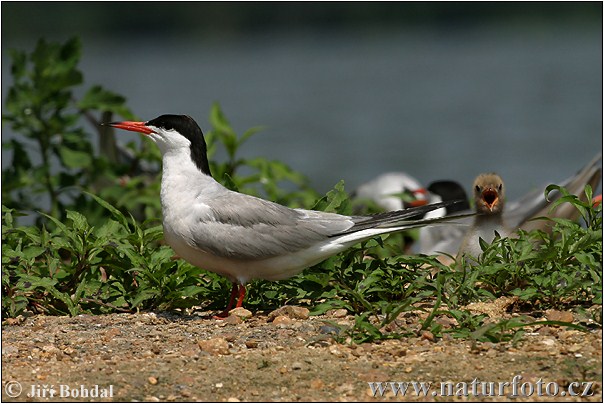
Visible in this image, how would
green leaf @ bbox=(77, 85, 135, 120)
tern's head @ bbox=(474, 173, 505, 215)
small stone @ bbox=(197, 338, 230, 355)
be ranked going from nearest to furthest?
small stone @ bbox=(197, 338, 230, 355)
tern's head @ bbox=(474, 173, 505, 215)
green leaf @ bbox=(77, 85, 135, 120)

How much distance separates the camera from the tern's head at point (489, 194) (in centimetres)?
583

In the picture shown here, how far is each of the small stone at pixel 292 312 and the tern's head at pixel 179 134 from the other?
880mm

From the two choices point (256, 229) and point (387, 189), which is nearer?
point (256, 229)

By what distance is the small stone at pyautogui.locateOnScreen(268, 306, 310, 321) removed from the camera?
177 inches

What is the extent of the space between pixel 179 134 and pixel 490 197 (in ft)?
5.99

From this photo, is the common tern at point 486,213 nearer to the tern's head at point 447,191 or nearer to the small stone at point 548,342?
the small stone at point 548,342

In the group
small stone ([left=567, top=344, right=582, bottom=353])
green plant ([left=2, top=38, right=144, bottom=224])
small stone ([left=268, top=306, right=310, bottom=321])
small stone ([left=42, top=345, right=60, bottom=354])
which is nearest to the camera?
small stone ([left=567, top=344, right=582, bottom=353])

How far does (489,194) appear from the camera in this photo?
5.92 m

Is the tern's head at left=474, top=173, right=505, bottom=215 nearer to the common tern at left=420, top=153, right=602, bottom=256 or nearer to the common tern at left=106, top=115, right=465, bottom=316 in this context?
the common tern at left=420, top=153, right=602, bottom=256

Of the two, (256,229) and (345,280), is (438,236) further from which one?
(256,229)

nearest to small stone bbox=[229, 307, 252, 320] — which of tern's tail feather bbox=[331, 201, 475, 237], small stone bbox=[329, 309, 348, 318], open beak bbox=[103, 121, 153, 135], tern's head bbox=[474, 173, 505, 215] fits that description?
small stone bbox=[329, 309, 348, 318]

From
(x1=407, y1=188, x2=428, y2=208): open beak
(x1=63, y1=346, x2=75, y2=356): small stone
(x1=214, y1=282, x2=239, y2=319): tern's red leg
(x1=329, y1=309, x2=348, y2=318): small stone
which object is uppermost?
(x1=407, y1=188, x2=428, y2=208): open beak

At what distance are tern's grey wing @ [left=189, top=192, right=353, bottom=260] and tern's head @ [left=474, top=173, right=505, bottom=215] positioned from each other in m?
1.31

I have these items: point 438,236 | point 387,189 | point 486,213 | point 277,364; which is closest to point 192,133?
point 277,364
